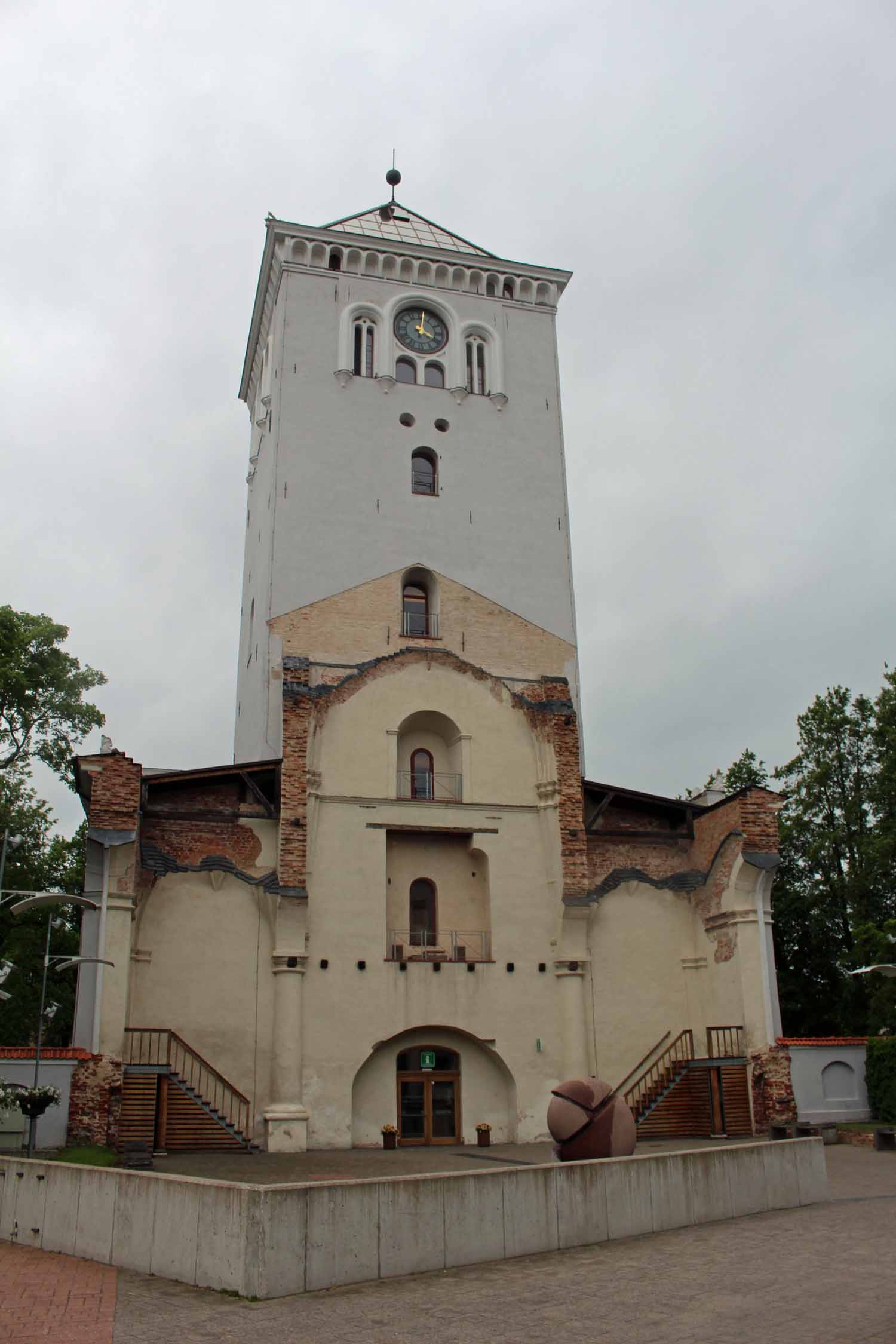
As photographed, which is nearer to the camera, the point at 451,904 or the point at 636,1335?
the point at 636,1335

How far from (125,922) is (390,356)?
18.1 metres

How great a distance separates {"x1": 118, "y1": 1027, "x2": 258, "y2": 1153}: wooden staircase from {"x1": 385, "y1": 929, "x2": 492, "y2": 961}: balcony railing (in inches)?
190

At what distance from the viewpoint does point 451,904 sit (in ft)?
89.7

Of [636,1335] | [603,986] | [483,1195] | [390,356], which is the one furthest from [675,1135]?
[390,356]

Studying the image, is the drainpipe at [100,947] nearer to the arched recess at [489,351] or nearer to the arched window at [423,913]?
the arched window at [423,913]

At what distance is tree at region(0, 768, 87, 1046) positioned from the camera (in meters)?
32.1

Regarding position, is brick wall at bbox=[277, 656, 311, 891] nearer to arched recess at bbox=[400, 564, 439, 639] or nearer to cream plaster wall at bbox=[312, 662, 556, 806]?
cream plaster wall at bbox=[312, 662, 556, 806]

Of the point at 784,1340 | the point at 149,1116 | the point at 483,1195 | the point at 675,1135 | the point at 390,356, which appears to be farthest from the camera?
the point at 390,356

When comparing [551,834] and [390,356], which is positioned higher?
[390,356]

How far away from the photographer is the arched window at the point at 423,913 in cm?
2698

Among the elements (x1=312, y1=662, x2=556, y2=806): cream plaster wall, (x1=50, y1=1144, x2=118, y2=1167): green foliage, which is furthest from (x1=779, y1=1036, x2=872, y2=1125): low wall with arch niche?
(x1=50, y1=1144, x2=118, y2=1167): green foliage

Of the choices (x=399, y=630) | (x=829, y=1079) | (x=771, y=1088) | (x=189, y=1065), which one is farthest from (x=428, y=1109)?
(x=399, y=630)

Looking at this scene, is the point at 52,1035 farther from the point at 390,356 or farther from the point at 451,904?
the point at 390,356

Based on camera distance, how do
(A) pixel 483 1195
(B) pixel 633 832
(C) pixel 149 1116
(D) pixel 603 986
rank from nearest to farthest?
(A) pixel 483 1195 < (C) pixel 149 1116 < (D) pixel 603 986 < (B) pixel 633 832
